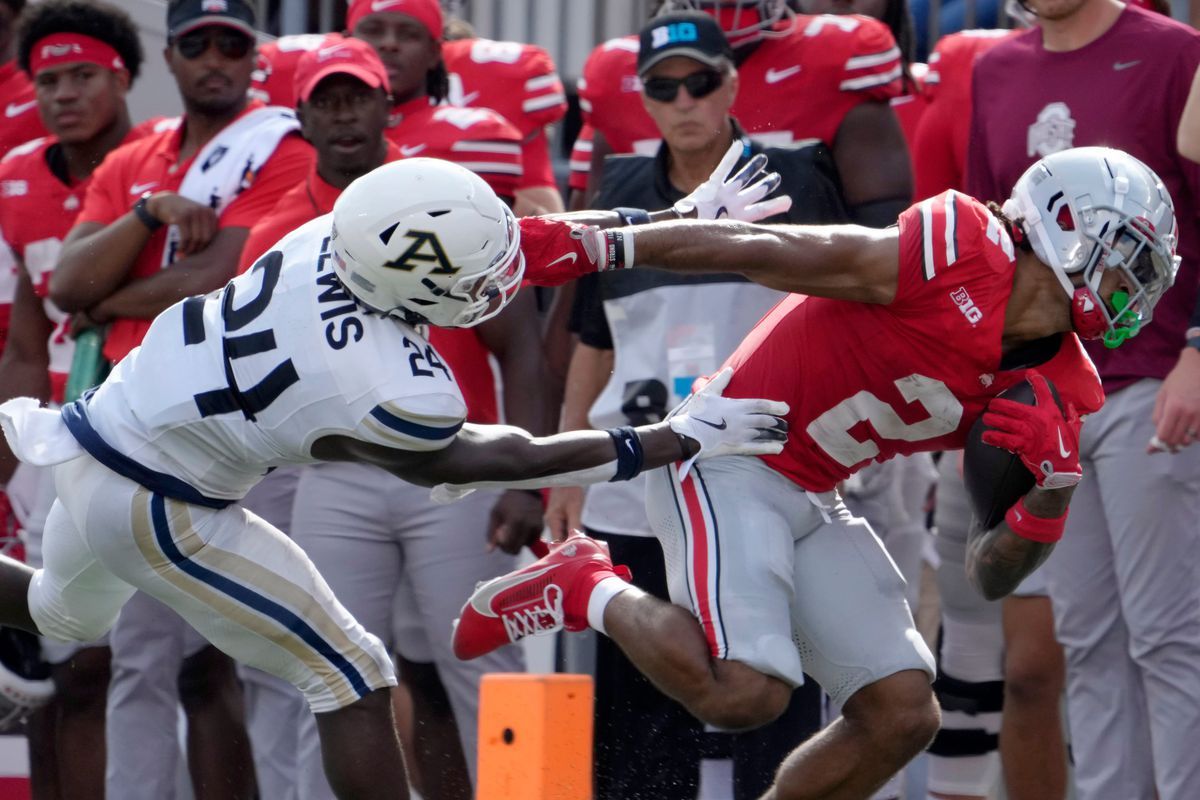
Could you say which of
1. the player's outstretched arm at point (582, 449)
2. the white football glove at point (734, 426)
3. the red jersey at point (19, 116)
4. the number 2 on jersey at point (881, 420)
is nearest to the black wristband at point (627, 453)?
the player's outstretched arm at point (582, 449)

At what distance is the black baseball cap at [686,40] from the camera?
5.57 metres

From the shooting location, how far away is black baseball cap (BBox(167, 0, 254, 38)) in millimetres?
5961

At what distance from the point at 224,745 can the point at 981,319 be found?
2608 millimetres

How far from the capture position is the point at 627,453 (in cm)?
463

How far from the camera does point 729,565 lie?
4758 mm

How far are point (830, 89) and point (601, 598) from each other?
1784 mm

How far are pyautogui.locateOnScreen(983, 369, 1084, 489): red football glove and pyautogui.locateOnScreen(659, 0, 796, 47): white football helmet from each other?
1.79 metres

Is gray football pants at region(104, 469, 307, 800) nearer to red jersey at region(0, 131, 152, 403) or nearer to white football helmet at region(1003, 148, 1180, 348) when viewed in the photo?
red jersey at region(0, 131, 152, 403)

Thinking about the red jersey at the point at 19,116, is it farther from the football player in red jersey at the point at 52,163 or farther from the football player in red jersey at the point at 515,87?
the football player in red jersey at the point at 515,87

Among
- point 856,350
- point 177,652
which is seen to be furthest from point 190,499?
point 856,350

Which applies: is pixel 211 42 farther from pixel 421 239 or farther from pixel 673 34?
pixel 421 239

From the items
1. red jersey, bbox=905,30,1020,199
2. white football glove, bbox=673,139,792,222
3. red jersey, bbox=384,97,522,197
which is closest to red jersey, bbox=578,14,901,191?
red jersey, bbox=905,30,1020,199

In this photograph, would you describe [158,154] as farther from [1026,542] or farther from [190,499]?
[1026,542]

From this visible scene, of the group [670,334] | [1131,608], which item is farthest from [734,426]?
[1131,608]
